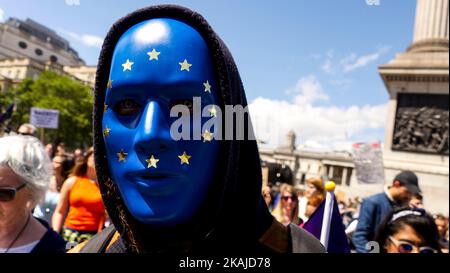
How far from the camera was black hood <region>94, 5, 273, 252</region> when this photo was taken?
1.13 metres

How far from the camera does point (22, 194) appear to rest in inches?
70.7

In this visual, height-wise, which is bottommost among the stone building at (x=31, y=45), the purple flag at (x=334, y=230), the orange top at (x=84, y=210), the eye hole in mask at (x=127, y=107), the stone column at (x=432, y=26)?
the orange top at (x=84, y=210)

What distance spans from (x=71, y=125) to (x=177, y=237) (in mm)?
36657

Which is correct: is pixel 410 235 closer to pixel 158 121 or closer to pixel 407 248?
pixel 407 248

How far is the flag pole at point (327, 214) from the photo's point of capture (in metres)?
1.68

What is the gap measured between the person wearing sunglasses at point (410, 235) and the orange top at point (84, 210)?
267 cm

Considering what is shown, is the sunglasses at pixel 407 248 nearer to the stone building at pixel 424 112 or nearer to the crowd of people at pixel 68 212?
the crowd of people at pixel 68 212

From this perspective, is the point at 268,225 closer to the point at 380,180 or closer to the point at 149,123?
the point at 149,123

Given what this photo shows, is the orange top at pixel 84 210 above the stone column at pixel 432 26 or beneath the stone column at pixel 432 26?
beneath

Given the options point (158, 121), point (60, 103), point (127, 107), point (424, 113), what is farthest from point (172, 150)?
point (60, 103)

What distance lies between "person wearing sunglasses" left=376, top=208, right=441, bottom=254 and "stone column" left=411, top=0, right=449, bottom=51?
1372 cm

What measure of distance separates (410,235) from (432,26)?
48.4 feet

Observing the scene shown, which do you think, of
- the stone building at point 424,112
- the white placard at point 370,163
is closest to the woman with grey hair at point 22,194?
the white placard at point 370,163
